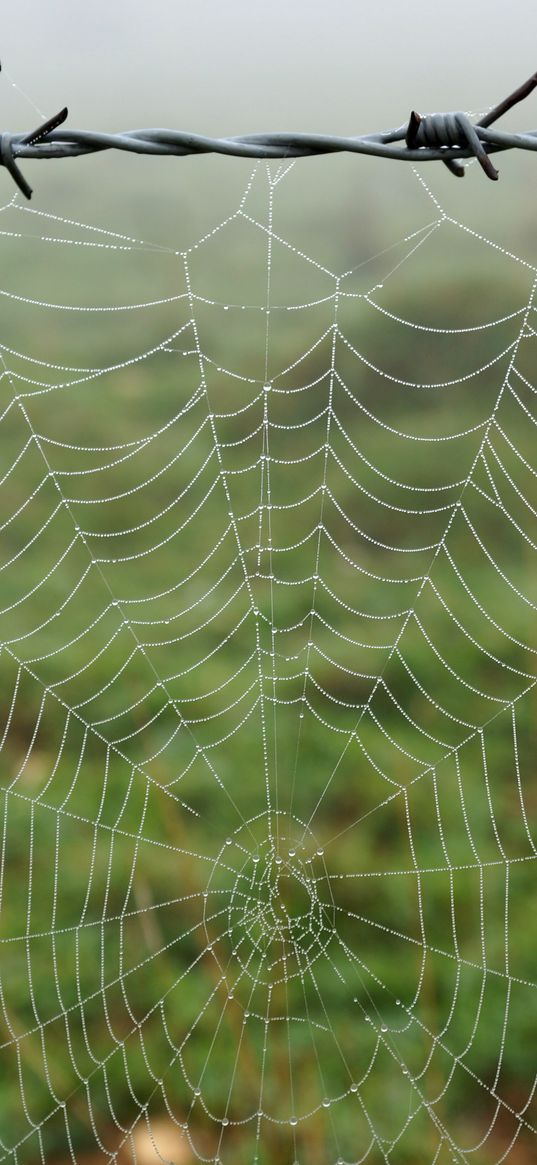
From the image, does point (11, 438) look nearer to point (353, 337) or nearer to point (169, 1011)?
point (353, 337)

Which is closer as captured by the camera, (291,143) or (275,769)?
(291,143)

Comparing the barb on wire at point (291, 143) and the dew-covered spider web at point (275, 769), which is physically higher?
the barb on wire at point (291, 143)

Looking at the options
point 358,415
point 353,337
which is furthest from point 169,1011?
point 353,337

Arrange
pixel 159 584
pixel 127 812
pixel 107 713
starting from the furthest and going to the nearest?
pixel 159 584, pixel 107 713, pixel 127 812

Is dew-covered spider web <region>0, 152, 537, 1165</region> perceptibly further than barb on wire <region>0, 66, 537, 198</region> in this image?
Yes

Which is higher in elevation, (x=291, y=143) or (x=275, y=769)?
(x=291, y=143)
